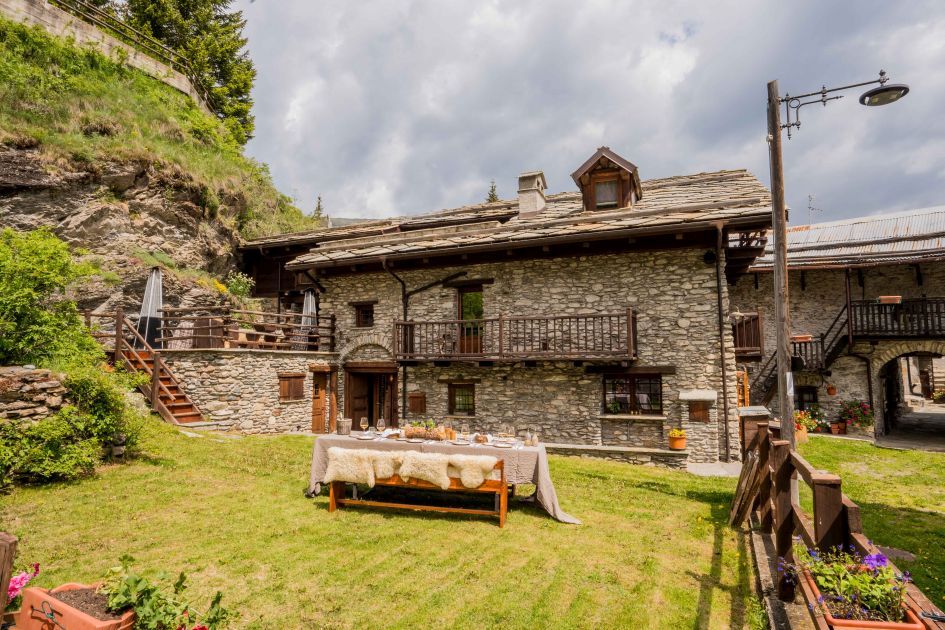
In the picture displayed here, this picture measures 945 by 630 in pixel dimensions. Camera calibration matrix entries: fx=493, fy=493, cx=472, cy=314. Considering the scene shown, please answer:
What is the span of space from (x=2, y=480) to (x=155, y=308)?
26.3 ft

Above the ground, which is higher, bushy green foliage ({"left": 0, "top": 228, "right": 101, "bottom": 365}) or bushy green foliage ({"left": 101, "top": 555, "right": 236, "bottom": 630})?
bushy green foliage ({"left": 0, "top": 228, "right": 101, "bottom": 365})

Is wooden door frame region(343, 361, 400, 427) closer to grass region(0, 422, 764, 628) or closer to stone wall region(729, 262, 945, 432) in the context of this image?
grass region(0, 422, 764, 628)

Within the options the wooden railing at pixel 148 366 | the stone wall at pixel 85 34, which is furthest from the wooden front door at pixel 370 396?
the stone wall at pixel 85 34

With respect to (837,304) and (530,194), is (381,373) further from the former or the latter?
(837,304)

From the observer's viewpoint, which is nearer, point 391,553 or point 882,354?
point 391,553

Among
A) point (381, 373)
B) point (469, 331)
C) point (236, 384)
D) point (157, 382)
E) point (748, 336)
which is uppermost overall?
point (469, 331)

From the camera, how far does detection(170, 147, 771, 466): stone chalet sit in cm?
1148

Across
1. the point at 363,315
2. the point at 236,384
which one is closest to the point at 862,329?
the point at 363,315

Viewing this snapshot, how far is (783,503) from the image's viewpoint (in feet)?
14.2

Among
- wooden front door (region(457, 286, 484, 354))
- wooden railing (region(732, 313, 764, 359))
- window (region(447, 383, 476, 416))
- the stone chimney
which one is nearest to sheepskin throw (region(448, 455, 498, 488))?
wooden front door (region(457, 286, 484, 354))

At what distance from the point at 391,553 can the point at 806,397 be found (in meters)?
17.9

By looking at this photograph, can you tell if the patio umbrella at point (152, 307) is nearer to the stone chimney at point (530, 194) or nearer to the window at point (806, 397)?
the stone chimney at point (530, 194)

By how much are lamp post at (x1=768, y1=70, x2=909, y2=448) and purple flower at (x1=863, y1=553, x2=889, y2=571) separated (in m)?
4.12

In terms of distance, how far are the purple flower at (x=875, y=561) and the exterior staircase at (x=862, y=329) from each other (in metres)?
15.8
